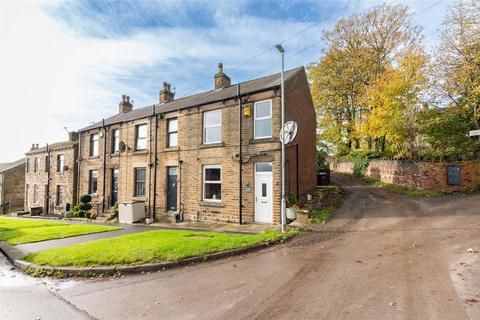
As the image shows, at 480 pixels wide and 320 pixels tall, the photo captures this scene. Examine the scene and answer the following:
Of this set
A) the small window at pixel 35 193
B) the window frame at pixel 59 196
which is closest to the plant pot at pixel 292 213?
the window frame at pixel 59 196

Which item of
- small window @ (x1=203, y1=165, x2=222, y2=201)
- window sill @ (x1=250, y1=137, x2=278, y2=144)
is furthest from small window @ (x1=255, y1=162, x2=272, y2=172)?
small window @ (x1=203, y1=165, x2=222, y2=201)

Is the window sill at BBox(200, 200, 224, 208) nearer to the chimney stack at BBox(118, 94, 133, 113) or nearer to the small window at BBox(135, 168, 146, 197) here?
the small window at BBox(135, 168, 146, 197)

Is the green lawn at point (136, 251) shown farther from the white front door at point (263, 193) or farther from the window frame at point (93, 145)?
the window frame at point (93, 145)

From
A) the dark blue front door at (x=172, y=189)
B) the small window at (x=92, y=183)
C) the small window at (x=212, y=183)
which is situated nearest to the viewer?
the small window at (x=212, y=183)

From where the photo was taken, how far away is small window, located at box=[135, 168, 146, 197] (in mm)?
16797

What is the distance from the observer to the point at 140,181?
16.9 meters

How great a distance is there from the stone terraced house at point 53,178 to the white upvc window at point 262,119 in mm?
19154

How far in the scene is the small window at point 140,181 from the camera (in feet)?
55.1

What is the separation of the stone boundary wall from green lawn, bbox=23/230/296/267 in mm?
11733

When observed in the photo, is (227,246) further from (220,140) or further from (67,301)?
(220,140)

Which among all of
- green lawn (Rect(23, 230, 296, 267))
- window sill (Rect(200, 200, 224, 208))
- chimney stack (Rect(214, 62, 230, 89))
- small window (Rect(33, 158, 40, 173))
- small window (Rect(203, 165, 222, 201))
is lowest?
green lawn (Rect(23, 230, 296, 267))

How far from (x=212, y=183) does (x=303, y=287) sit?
30.4 feet

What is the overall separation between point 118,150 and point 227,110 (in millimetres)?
10016

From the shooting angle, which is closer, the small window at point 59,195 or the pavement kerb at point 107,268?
the pavement kerb at point 107,268
